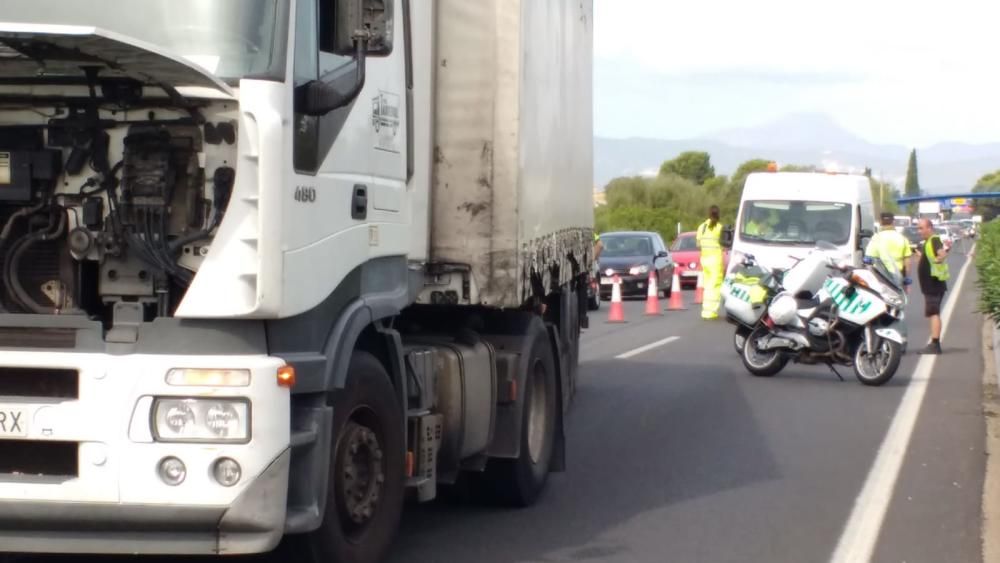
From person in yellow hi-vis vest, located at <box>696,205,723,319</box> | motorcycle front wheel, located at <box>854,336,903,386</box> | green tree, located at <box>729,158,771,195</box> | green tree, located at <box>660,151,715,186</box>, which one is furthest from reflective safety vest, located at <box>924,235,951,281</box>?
green tree, located at <box>660,151,715,186</box>

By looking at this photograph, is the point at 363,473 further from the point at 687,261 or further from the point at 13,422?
the point at 687,261

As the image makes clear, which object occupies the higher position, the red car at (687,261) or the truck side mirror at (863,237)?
the truck side mirror at (863,237)

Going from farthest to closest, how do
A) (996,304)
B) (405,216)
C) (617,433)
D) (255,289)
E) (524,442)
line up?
(996,304)
(617,433)
(524,442)
(405,216)
(255,289)

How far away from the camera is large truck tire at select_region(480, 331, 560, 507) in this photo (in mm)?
8578

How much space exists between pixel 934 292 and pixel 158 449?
1602 centimetres

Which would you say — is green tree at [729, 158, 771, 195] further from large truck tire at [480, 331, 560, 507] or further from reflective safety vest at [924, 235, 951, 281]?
large truck tire at [480, 331, 560, 507]

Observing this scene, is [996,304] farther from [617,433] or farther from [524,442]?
[524,442]

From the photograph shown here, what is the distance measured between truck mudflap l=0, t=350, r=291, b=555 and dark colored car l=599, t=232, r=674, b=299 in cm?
2488

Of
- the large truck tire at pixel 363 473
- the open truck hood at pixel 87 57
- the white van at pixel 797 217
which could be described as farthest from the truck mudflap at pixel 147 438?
the white van at pixel 797 217

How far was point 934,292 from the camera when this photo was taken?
19812mm

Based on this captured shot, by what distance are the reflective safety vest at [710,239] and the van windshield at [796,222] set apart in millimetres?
1711

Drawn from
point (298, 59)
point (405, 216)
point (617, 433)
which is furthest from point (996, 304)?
point (298, 59)

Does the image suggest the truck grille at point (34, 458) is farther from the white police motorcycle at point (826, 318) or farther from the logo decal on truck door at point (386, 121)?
the white police motorcycle at point (826, 318)

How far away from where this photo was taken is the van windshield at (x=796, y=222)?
78.1 ft
